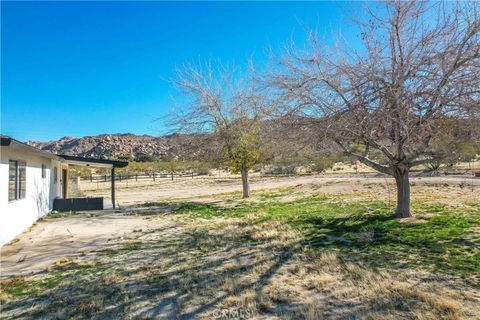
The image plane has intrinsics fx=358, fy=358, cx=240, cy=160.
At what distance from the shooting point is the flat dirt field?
490 cm

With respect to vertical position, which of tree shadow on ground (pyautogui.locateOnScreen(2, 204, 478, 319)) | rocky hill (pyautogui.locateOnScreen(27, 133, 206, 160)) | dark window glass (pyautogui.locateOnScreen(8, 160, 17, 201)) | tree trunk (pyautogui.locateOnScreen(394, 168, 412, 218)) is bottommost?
tree shadow on ground (pyautogui.locateOnScreen(2, 204, 478, 319))

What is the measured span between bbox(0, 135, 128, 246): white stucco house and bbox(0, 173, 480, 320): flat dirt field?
577 millimetres

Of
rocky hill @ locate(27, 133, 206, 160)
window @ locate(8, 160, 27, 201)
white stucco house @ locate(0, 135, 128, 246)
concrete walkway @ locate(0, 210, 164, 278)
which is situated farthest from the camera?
rocky hill @ locate(27, 133, 206, 160)

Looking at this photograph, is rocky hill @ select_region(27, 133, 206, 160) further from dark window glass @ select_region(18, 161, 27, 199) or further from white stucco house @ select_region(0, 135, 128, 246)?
dark window glass @ select_region(18, 161, 27, 199)

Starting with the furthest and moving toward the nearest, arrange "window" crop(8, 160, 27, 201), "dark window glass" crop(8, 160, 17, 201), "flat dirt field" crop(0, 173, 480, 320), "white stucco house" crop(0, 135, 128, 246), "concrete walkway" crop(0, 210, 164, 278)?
"window" crop(8, 160, 27, 201)
"dark window glass" crop(8, 160, 17, 201)
"white stucco house" crop(0, 135, 128, 246)
"concrete walkway" crop(0, 210, 164, 278)
"flat dirt field" crop(0, 173, 480, 320)

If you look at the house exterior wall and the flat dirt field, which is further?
the house exterior wall

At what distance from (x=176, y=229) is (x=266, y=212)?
4366 millimetres

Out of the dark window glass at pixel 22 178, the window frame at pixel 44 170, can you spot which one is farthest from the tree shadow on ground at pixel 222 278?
the window frame at pixel 44 170

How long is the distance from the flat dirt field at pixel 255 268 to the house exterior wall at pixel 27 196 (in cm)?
48

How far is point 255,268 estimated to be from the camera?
22.2 feet

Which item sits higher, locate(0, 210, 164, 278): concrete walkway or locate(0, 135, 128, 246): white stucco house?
locate(0, 135, 128, 246): white stucco house

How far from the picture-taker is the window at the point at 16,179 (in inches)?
402

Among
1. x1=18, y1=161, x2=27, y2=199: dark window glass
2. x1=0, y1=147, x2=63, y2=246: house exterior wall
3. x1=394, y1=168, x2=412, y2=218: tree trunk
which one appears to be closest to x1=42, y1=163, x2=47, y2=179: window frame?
x1=0, y1=147, x2=63, y2=246: house exterior wall

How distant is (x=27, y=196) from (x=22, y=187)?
64 cm
